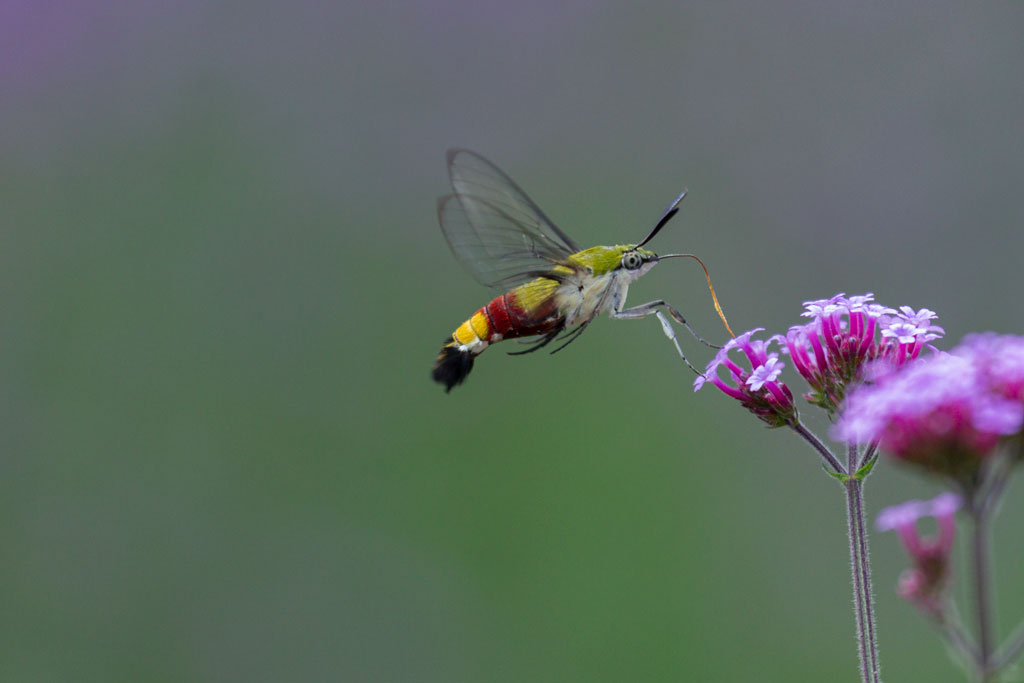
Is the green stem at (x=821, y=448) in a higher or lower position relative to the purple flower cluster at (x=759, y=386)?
lower

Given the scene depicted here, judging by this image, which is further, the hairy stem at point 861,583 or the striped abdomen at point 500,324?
the striped abdomen at point 500,324

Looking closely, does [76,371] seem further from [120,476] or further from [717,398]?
[717,398]

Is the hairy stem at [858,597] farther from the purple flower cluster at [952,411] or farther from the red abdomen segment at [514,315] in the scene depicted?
the red abdomen segment at [514,315]

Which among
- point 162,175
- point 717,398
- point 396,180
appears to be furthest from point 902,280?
point 162,175

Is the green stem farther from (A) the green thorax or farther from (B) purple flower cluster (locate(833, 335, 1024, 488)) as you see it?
(A) the green thorax

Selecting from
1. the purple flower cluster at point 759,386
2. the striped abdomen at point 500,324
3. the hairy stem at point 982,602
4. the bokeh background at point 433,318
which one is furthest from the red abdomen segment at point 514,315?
the bokeh background at point 433,318

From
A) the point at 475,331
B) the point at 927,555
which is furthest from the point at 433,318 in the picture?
the point at 927,555
